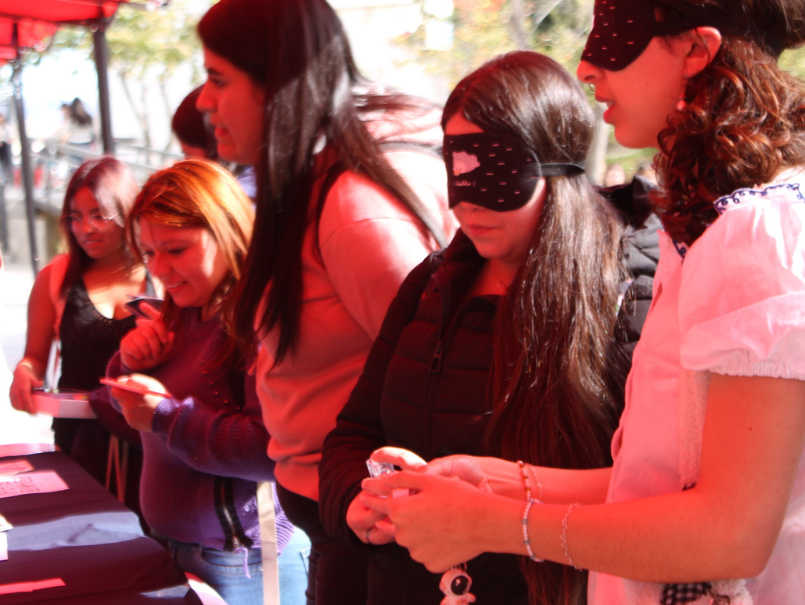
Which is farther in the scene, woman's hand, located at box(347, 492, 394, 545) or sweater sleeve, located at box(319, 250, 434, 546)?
sweater sleeve, located at box(319, 250, 434, 546)

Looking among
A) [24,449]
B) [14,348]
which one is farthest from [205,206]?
[14,348]

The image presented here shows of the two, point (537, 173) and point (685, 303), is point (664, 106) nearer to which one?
point (685, 303)

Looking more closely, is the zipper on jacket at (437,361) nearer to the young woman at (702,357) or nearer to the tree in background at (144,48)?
the young woman at (702,357)

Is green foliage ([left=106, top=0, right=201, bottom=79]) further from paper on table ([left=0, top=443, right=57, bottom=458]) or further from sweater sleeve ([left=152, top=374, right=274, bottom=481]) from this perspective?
sweater sleeve ([left=152, top=374, right=274, bottom=481])

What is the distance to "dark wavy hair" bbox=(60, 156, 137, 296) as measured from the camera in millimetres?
2611

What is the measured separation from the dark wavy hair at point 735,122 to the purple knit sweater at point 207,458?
1.15m

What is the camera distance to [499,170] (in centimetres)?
111

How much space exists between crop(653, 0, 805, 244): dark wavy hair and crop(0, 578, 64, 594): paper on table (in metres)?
1.31

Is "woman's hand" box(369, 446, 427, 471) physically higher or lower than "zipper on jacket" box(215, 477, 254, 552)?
higher

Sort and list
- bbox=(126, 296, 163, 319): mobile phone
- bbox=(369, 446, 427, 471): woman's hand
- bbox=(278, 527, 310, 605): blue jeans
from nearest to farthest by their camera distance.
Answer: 1. bbox=(369, 446, 427, 471): woman's hand
2. bbox=(278, 527, 310, 605): blue jeans
3. bbox=(126, 296, 163, 319): mobile phone

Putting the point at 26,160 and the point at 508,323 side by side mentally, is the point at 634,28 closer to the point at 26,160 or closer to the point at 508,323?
the point at 508,323

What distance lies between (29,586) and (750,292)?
139 centimetres

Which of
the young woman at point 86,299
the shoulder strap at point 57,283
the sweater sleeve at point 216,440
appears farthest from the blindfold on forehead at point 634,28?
the shoulder strap at point 57,283

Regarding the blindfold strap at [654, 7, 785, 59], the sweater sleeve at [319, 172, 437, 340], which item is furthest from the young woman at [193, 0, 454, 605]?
the blindfold strap at [654, 7, 785, 59]
